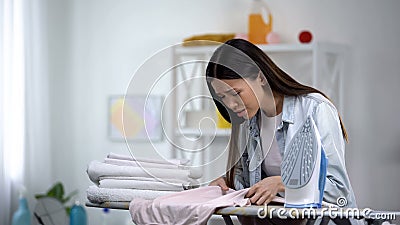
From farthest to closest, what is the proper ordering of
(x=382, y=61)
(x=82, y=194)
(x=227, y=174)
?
(x=82, y=194) < (x=382, y=61) < (x=227, y=174)

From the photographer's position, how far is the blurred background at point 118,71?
366cm

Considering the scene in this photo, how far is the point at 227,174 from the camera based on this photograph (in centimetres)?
186

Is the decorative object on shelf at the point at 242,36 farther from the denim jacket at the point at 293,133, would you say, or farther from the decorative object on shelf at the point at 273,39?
the denim jacket at the point at 293,133

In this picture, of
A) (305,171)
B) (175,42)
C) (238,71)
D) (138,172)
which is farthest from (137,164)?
(175,42)

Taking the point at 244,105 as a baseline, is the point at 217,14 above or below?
above

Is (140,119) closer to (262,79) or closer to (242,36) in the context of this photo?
(262,79)

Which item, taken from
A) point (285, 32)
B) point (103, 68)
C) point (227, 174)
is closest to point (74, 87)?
point (103, 68)

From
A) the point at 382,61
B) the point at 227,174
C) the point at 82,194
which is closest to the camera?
the point at 227,174

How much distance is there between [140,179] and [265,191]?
330 mm

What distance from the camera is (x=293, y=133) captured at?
1.79m

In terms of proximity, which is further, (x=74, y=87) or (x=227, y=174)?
(x=74, y=87)

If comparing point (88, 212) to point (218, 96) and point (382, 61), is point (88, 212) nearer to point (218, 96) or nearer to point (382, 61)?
point (382, 61)

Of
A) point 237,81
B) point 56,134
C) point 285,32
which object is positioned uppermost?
point 285,32

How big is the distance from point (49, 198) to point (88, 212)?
435 mm
